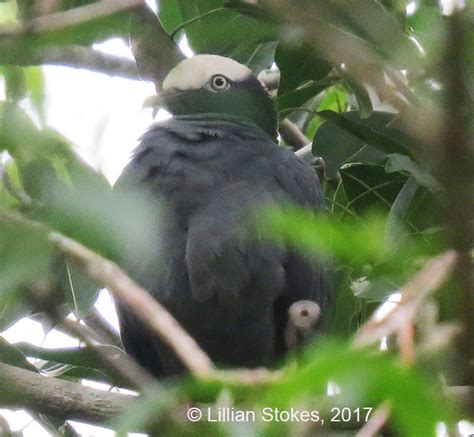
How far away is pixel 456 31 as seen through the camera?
0.69 metres

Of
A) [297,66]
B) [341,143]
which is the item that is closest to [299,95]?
[297,66]

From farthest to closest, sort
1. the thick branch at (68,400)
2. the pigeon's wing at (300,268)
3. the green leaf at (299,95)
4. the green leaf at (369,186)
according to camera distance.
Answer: the green leaf at (299,95) → the green leaf at (369,186) → the pigeon's wing at (300,268) → the thick branch at (68,400)

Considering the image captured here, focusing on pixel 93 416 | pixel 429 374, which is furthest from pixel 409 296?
pixel 93 416

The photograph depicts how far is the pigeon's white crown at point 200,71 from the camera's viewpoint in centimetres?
355

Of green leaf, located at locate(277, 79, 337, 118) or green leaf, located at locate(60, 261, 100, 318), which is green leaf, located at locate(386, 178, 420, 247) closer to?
green leaf, located at locate(277, 79, 337, 118)

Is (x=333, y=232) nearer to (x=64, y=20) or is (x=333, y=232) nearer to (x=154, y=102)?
(x=64, y=20)

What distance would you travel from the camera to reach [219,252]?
2646 millimetres

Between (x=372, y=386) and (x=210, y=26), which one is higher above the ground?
(x=210, y=26)

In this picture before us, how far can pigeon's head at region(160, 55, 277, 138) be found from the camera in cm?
358

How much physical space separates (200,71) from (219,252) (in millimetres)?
1147

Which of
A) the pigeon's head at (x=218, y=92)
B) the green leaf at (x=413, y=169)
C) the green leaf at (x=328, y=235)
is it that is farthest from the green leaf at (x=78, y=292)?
the green leaf at (x=328, y=235)

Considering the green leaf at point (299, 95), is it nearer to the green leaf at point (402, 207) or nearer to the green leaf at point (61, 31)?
the green leaf at point (402, 207)

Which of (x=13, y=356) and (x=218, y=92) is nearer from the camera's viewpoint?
(x=13, y=356)

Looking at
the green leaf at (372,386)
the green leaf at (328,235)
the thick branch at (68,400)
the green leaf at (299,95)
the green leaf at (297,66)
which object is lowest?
the thick branch at (68,400)
